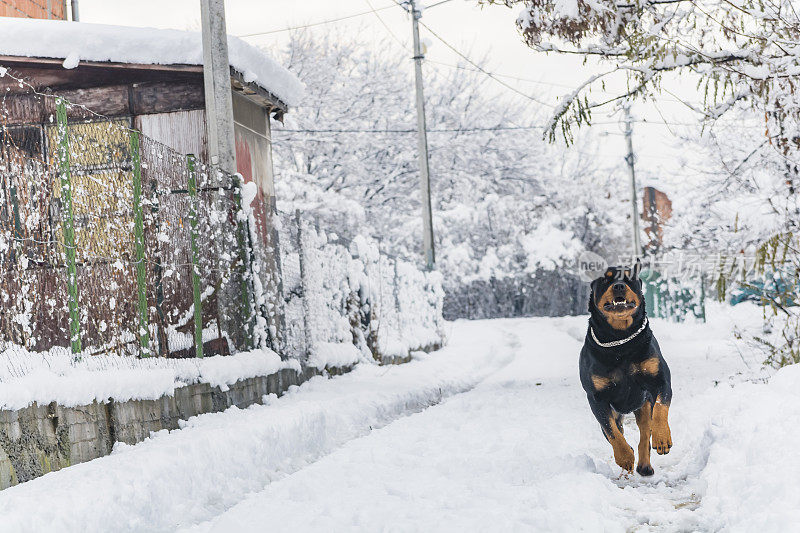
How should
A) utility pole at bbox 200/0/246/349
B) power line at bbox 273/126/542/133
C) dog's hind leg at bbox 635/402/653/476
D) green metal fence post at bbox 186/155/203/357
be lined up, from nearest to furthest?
dog's hind leg at bbox 635/402/653/476, green metal fence post at bbox 186/155/203/357, utility pole at bbox 200/0/246/349, power line at bbox 273/126/542/133

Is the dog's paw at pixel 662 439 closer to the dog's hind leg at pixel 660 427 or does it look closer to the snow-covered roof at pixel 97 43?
the dog's hind leg at pixel 660 427

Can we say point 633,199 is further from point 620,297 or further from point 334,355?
point 620,297

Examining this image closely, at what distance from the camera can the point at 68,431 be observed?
6742 millimetres

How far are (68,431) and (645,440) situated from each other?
4.35 meters

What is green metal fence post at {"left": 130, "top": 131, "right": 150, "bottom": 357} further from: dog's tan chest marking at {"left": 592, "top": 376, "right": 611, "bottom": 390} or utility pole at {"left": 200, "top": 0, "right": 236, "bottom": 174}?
dog's tan chest marking at {"left": 592, "top": 376, "right": 611, "bottom": 390}

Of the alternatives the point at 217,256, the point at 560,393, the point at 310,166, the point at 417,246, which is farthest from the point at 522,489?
the point at 417,246

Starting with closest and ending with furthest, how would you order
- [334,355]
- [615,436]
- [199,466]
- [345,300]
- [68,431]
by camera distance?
[615,436], [199,466], [68,431], [334,355], [345,300]

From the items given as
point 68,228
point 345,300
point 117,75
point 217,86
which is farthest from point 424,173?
point 68,228

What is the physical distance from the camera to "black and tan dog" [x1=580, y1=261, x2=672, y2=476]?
5.68 meters

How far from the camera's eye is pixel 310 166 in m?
30.8

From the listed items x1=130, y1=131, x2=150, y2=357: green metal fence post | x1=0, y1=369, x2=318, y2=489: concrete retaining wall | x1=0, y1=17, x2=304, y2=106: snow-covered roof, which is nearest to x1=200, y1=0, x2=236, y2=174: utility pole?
x1=0, y1=17, x2=304, y2=106: snow-covered roof

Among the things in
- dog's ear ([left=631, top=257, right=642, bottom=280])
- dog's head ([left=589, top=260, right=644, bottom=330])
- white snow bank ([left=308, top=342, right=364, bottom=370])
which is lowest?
white snow bank ([left=308, top=342, right=364, bottom=370])

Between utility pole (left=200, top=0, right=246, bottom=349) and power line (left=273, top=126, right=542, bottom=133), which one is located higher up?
power line (left=273, top=126, right=542, bottom=133)

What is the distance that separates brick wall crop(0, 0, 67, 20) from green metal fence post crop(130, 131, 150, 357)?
470 inches
